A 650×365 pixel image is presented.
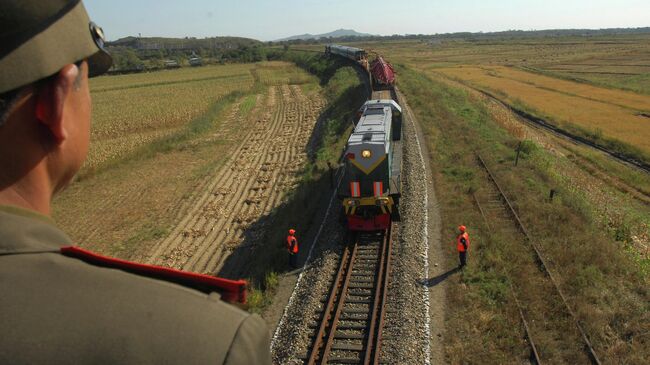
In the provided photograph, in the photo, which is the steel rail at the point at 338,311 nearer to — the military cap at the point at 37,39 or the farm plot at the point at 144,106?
the military cap at the point at 37,39

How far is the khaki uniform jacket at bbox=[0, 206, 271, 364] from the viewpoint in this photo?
0.95 metres

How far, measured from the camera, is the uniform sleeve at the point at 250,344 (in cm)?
104

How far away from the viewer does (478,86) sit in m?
64.4

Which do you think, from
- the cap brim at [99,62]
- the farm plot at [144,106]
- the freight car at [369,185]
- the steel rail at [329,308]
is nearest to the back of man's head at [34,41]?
the cap brim at [99,62]

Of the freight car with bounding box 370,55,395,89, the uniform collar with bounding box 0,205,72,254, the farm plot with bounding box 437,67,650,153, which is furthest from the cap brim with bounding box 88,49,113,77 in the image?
the farm plot with bounding box 437,67,650,153

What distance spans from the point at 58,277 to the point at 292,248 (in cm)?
1282

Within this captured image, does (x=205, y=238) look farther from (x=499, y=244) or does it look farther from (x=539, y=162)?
(x=539, y=162)

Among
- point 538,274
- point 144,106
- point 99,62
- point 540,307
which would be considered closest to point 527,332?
point 540,307

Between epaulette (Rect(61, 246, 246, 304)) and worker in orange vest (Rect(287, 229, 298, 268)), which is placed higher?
epaulette (Rect(61, 246, 246, 304))

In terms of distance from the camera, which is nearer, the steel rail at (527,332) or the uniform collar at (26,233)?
the uniform collar at (26,233)

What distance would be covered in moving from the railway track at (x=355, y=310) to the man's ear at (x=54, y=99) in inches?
372

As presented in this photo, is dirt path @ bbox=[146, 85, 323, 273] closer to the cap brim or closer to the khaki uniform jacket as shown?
the cap brim

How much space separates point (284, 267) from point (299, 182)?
9436 millimetres

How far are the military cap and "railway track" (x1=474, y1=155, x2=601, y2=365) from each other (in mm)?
10731
